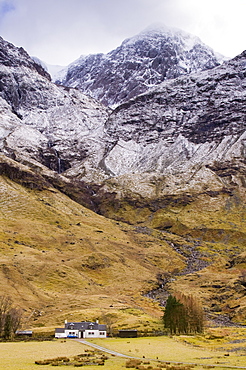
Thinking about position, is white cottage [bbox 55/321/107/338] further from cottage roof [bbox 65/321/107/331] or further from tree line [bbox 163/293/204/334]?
tree line [bbox 163/293/204/334]

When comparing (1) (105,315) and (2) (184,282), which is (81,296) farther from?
(2) (184,282)

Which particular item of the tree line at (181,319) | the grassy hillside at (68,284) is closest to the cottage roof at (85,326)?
the tree line at (181,319)

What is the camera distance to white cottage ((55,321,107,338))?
96125mm

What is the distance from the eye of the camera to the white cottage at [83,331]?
96125mm

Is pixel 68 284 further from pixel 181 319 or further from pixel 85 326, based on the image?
pixel 181 319

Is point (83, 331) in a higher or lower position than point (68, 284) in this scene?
lower

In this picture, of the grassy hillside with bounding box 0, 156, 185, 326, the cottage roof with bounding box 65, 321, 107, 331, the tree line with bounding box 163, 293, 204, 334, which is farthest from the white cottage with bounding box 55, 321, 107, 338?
the grassy hillside with bounding box 0, 156, 185, 326

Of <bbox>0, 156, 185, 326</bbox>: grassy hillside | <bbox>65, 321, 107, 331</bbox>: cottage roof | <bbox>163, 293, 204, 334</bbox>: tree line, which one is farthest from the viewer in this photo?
<bbox>0, 156, 185, 326</bbox>: grassy hillside

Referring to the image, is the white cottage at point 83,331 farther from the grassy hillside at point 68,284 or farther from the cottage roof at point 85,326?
the grassy hillside at point 68,284

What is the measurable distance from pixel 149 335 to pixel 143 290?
75699 millimetres

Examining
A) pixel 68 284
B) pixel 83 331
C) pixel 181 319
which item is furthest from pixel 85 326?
pixel 68 284

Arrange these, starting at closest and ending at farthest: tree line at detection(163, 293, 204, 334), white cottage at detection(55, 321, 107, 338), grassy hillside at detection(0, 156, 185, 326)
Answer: white cottage at detection(55, 321, 107, 338), tree line at detection(163, 293, 204, 334), grassy hillside at detection(0, 156, 185, 326)

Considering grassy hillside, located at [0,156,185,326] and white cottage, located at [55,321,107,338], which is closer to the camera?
white cottage, located at [55,321,107,338]

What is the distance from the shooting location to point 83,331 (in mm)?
97750
